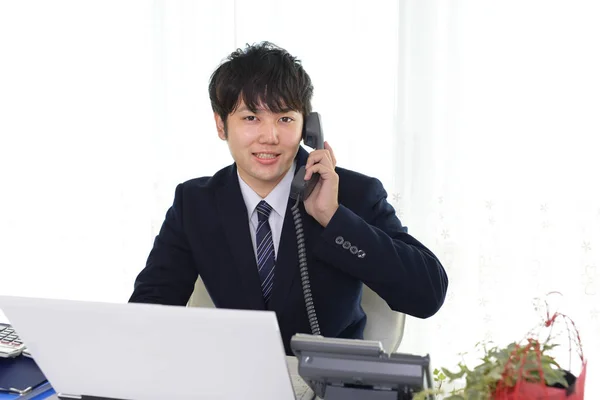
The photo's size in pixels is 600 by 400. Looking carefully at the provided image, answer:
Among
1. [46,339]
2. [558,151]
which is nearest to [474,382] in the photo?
[46,339]

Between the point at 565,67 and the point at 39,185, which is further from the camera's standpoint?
the point at 39,185

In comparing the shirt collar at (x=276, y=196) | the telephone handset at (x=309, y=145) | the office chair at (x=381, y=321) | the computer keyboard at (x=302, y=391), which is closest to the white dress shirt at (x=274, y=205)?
the shirt collar at (x=276, y=196)

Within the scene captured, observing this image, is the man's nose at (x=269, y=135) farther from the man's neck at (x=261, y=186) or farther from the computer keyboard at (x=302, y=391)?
the computer keyboard at (x=302, y=391)

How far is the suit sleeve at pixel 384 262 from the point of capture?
1.52 metres

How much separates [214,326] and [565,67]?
70.3 inches

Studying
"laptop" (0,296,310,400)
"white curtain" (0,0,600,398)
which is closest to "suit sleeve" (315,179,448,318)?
"laptop" (0,296,310,400)

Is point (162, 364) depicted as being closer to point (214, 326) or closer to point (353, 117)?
point (214, 326)

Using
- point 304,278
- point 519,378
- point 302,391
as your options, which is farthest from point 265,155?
point 519,378

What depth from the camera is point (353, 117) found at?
8.39ft

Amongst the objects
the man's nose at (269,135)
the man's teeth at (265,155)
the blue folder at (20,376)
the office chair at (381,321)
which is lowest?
the office chair at (381,321)

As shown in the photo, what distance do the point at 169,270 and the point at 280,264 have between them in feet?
0.93

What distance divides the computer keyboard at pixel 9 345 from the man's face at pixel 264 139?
63cm

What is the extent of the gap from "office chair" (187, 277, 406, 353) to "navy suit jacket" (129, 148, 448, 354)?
0.02 meters

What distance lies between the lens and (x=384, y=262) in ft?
4.99
